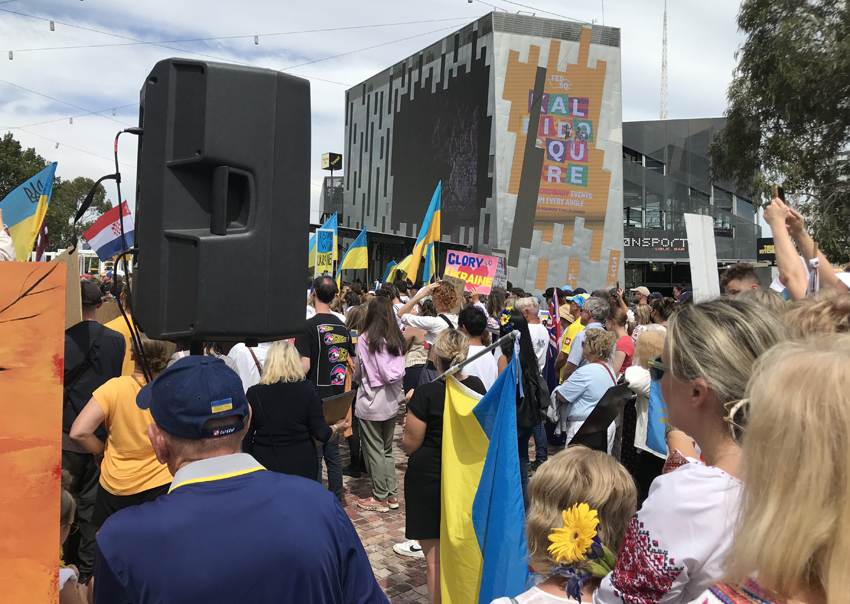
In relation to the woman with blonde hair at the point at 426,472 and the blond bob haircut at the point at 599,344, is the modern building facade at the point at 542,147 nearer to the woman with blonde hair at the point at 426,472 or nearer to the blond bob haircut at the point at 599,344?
the blond bob haircut at the point at 599,344

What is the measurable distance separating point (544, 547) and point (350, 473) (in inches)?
205

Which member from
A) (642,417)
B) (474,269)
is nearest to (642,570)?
(642,417)

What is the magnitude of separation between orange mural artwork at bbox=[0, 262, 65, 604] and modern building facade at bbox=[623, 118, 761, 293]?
1385 inches

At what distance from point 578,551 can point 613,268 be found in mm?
24923

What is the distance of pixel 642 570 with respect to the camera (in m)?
1.50

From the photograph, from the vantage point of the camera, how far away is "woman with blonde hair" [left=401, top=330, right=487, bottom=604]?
374 centimetres

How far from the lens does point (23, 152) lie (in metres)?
37.8

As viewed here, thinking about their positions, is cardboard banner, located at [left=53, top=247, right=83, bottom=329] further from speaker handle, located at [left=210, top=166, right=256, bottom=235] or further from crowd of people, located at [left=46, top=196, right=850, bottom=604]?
speaker handle, located at [left=210, top=166, right=256, bottom=235]

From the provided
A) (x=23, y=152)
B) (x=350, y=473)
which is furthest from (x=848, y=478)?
(x=23, y=152)

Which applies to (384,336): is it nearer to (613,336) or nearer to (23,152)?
(613,336)

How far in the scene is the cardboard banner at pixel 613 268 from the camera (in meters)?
25.6

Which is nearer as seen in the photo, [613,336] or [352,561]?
[352,561]

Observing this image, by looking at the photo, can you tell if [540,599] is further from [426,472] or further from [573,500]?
[426,472]

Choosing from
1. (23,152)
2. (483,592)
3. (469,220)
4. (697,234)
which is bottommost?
(483,592)
